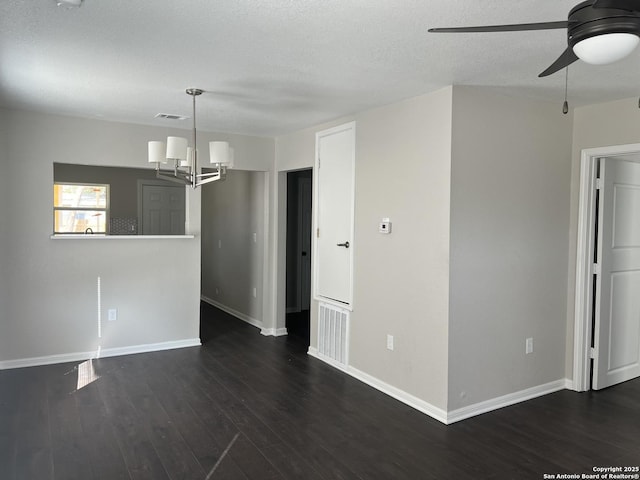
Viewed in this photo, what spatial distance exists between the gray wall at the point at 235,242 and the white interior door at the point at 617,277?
11.8 ft

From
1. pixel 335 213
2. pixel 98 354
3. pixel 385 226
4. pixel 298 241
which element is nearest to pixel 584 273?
pixel 385 226

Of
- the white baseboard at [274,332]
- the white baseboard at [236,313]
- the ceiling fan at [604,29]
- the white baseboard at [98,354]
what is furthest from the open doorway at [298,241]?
the ceiling fan at [604,29]

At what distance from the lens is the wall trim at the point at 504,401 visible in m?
3.50

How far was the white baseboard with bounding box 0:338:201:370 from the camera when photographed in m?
4.52

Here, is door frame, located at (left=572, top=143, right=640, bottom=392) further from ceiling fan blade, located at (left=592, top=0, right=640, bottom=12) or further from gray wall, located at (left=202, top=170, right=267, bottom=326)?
gray wall, located at (left=202, top=170, right=267, bottom=326)

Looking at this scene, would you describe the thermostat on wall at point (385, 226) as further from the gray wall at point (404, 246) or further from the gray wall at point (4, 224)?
the gray wall at point (4, 224)

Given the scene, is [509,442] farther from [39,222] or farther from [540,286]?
[39,222]

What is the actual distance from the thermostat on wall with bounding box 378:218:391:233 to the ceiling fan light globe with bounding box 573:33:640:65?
249 cm

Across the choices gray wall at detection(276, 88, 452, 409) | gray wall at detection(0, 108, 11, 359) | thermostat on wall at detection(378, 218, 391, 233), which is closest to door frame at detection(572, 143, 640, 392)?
gray wall at detection(276, 88, 452, 409)

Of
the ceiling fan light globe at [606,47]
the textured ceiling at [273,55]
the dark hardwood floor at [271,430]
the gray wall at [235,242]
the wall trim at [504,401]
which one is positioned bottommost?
the dark hardwood floor at [271,430]

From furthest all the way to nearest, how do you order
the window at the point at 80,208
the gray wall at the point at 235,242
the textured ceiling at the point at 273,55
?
the gray wall at the point at 235,242 → the window at the point at 80,208 → the textured ceiling at the point at 273,55

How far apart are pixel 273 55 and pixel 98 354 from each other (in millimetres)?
3594

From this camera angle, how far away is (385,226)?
13.1ft

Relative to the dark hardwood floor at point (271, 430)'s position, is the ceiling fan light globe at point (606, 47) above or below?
above
